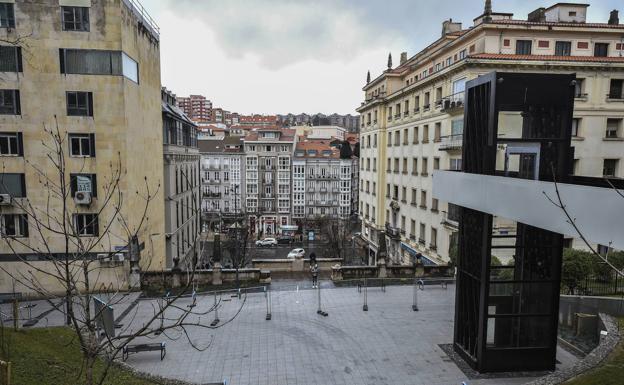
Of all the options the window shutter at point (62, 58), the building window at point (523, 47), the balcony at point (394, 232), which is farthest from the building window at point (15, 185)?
the building window at point (523, 47)

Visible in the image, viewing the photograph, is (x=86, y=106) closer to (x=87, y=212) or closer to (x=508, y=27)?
(x=87, y=212)

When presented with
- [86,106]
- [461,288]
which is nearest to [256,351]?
[461,288]

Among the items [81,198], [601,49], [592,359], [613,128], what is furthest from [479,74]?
[81,198]

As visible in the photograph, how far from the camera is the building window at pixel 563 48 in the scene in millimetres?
30234

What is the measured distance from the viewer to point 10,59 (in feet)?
72.6

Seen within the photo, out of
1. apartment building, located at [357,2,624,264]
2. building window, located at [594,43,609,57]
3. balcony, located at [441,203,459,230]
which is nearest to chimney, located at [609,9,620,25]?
apartment building, located at [357,2,624,264]

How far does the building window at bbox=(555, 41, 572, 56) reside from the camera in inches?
1190

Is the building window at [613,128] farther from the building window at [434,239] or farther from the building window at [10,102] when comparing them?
the building window at [10,102]

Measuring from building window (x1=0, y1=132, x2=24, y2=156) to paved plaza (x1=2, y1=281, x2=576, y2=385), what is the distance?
8244mm

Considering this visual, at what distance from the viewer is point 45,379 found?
33.8 ft

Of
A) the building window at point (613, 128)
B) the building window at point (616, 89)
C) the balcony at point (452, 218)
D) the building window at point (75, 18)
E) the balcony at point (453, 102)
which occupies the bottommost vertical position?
the balcony at point (452, 218)

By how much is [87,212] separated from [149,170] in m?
5.19

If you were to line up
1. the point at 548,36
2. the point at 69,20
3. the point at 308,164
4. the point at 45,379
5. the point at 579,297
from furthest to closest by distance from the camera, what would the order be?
1. the point at 308,164
2. the point at 548,36
3. the point at 69,20
4. the point at 579,297
5. the point at 45,379

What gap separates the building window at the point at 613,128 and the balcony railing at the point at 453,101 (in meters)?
11.5
